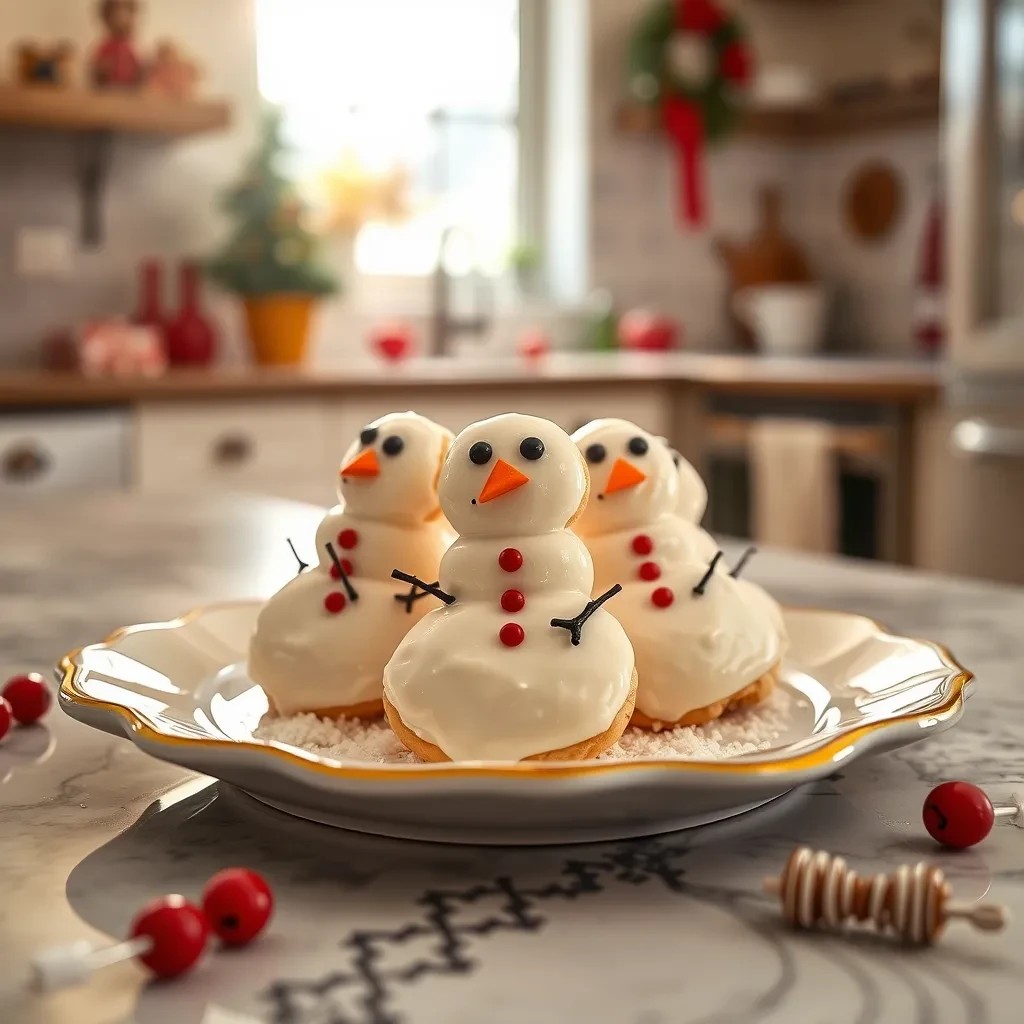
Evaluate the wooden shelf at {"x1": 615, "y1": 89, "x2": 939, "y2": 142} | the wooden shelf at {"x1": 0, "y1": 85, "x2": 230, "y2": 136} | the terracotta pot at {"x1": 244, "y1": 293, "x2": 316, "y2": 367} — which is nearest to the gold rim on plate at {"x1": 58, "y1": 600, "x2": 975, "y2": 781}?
the wooden shelf at {"x1": 0, "y1": 85, "x2": 230, "y2": 136}

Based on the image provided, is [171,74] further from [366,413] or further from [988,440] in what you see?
[988,440]

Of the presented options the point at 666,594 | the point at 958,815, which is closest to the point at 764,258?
the point at 666,594

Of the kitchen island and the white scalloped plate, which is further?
the kitchen island

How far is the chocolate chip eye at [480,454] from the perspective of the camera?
1.99 ft

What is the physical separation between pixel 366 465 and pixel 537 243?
375 centimetres

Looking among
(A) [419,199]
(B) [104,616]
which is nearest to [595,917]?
(B) [104,616]

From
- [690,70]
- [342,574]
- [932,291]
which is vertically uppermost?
[690,70]

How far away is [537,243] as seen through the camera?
4.37 m

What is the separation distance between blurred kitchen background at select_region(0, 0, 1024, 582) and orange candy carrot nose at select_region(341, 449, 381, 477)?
2.16 m

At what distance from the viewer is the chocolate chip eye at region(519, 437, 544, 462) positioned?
0.60m

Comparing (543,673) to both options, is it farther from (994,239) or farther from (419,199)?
(419,199)

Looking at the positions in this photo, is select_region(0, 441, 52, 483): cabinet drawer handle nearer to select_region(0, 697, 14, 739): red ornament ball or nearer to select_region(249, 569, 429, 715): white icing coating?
select_region(0, 697, 14, 739): red ornament ball

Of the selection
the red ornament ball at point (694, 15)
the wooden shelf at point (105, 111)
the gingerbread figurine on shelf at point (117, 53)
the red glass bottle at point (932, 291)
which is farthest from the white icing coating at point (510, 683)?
the red ornament ball at point (694, 15)

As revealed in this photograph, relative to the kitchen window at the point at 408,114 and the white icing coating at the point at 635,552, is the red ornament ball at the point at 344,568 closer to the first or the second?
the white icing coating at the point at 635,552
